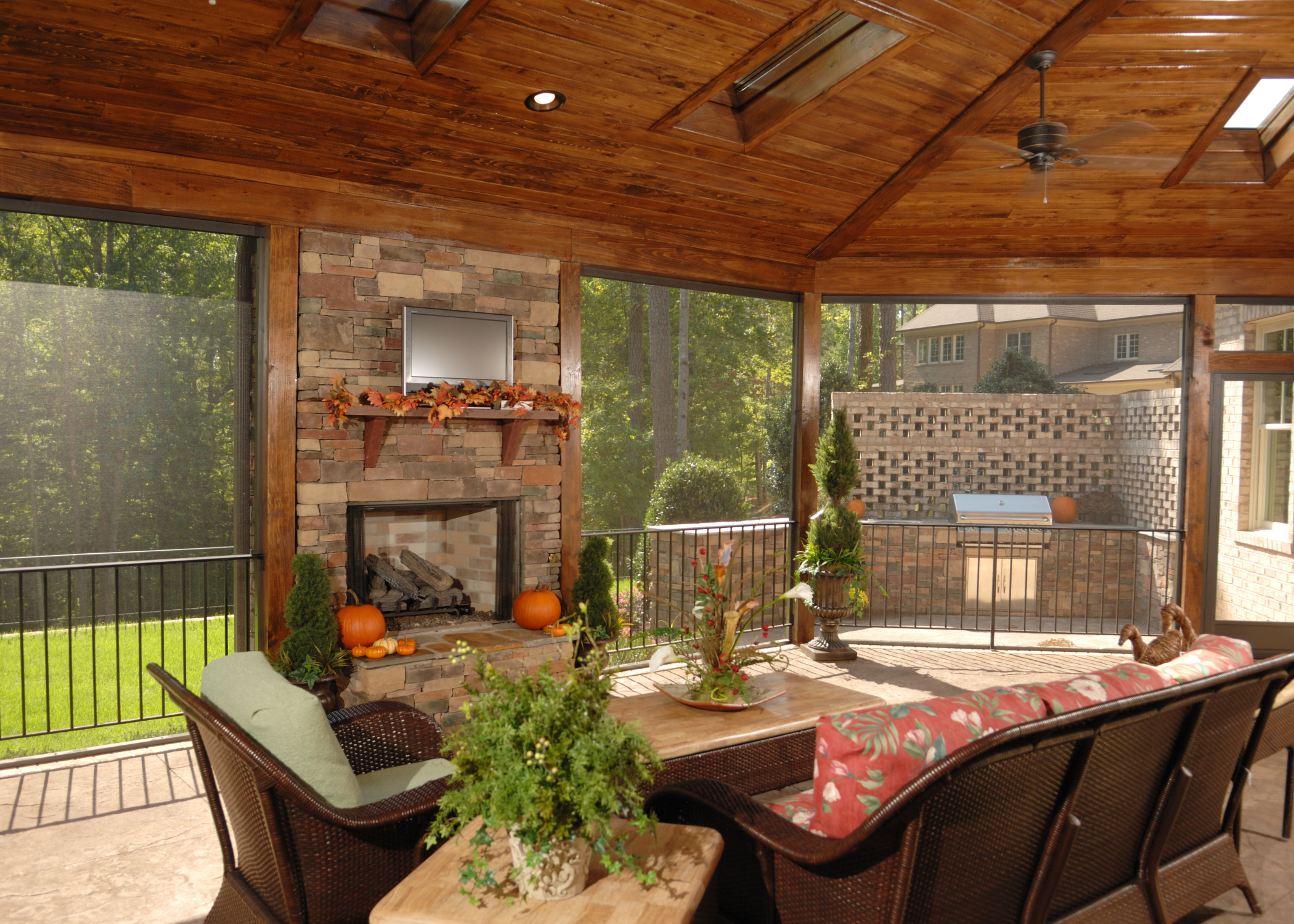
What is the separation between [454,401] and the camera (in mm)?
4676

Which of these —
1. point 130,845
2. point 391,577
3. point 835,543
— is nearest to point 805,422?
point 835,543

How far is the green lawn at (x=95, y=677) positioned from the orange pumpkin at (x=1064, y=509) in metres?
7.10

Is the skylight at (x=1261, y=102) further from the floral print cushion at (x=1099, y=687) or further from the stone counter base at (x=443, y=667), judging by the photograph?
the stone counter base at (x=443, y=667)

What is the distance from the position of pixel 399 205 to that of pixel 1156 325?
8.28 m

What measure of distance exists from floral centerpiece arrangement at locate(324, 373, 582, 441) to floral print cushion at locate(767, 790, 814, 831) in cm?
282

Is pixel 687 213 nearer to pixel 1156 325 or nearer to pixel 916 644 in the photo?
pixel 916 644

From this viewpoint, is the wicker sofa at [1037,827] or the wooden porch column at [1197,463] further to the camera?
the wooden porch column at [1197,463]

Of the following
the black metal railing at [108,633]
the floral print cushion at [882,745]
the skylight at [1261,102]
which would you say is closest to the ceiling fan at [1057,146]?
the skylight at [1261,102]

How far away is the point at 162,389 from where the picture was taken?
434 centimetres

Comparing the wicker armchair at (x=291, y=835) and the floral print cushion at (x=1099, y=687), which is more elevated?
the floral print cushion at (x=1099, y=687)

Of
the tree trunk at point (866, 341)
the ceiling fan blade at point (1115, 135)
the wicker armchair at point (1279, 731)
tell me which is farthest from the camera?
the tree trunk at point (866, 341)

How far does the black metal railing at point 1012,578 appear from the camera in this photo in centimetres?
747

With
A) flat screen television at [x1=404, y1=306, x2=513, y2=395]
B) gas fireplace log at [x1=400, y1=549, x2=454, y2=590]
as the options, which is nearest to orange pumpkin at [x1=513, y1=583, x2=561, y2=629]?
gas fireplace log at [x1=400, y1=549, x2=454, y2=590]

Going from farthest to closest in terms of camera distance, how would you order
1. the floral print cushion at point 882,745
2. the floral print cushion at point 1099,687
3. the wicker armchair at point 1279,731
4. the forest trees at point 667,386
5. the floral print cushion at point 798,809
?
the forest trees at point 667,386 → the wicker armchair at point 1279,731 → the floral print cushion at point 798,809 → the floral print cushion at point 1099,687 → the floral print cushion at point 882,745
